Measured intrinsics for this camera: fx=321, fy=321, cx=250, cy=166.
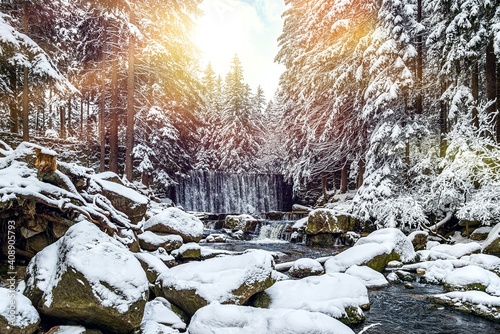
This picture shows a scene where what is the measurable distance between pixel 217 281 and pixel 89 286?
184cm

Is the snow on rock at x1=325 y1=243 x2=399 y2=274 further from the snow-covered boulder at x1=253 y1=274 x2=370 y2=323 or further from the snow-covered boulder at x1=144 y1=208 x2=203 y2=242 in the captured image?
the snow-covered boulder at x1=144 y1=208 x2=203 y2=242

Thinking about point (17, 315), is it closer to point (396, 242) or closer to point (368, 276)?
point (368, 276)

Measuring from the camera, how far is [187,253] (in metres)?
8.73

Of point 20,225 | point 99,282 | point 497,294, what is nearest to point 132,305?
point 99,282

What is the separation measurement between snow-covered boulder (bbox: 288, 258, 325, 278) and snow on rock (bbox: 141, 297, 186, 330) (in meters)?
3.63

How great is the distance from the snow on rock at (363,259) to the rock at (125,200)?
4923 mm

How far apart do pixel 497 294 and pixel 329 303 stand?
3256 millimetres

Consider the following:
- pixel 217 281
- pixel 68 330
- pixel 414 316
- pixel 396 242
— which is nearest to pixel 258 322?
pixel 217 281

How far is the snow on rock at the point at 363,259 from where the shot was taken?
760 cm

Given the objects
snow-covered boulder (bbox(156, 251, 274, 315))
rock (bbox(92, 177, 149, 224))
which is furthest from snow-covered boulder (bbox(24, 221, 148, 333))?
rock (bbox(92, 177, 149, 224))

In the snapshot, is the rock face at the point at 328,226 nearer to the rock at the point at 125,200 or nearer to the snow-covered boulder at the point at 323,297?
the snow-covered boulder at the point at 323,297


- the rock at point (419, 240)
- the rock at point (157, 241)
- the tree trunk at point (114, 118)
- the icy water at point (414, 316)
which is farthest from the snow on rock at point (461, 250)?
the tree trunk at point (114, 118)

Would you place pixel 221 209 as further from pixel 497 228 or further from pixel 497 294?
pixel 497 294

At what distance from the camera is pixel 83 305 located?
3.62 m
